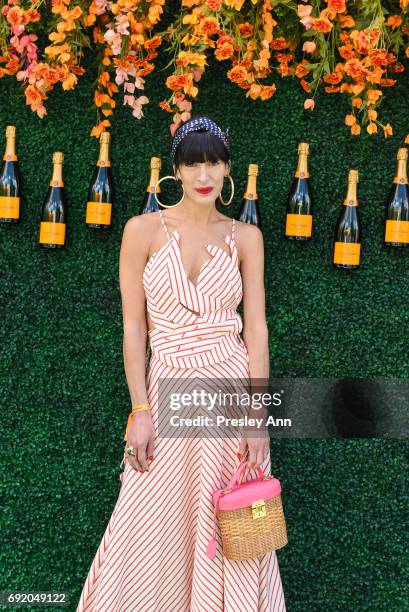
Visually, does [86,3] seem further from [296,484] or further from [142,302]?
[296,484]

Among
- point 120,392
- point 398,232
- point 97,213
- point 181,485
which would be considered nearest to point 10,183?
point 97,213

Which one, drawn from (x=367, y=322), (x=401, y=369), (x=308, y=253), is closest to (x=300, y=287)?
(x=308, y=253)

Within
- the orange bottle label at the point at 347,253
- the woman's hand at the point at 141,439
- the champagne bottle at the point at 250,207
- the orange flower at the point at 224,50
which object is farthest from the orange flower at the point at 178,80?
the woman's hand at the point at 141,439

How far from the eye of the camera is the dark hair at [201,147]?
1.79m

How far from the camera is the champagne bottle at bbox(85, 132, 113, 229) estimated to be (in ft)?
8.11

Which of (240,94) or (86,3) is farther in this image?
(240,94)

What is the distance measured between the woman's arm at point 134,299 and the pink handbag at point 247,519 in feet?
1.19

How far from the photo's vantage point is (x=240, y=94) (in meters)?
2.55

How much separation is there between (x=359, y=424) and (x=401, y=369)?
10.9 inches

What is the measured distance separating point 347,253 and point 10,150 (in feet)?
4.46

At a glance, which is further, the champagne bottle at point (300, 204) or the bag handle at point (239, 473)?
the champagne bottle at point (300, 204)

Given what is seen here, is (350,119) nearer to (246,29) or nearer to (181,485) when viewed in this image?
(246,29)

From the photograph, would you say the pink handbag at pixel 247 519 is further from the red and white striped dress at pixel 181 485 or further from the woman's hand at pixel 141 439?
the woman's hand at pixel 141 439

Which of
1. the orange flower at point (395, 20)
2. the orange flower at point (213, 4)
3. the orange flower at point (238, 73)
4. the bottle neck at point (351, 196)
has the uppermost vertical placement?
the orange flower at point (395, 20)
